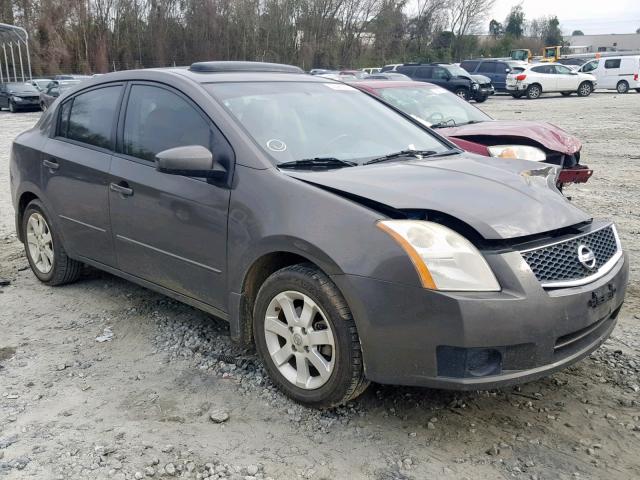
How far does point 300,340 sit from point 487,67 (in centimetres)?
3396

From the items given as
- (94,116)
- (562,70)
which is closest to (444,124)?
(94,116)

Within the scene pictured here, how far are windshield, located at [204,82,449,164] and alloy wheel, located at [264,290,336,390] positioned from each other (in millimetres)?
786

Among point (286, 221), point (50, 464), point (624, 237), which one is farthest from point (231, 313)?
point (624, 237)

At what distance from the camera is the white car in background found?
31.4m

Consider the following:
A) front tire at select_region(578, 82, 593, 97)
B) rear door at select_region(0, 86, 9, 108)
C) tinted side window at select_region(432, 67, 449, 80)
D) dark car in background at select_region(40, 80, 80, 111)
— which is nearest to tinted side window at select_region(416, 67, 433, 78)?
tinted side window at select_region(432, 67, 449, 80)

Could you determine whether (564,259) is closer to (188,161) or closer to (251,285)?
(251,285)

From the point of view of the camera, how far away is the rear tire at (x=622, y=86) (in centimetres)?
3397

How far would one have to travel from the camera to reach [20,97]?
28594 millimetres

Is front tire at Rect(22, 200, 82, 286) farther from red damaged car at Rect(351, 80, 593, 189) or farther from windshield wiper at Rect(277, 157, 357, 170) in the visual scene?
red damaged car at Rect(351, 80, 593, 189)

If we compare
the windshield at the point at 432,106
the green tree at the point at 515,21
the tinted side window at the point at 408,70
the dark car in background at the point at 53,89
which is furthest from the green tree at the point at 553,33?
the windshield at the point at 432,106

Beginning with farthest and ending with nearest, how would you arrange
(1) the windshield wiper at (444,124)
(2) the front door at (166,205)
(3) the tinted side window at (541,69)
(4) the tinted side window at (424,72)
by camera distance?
(3) the tinted side window at (541,69)
(4) the tinted side window at (424,72)
(1) the windshield wiper at (444,124)
(2) the front door at (166,205)

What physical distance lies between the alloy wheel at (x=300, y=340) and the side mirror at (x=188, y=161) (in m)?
0.80

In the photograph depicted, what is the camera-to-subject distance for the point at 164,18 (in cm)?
5428

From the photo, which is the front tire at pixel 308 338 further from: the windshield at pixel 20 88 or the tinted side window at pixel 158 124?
the windshield at pixel 20 88
